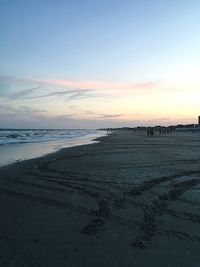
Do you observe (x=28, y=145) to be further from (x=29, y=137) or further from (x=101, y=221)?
(x=101, y=221)

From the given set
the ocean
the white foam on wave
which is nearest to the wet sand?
the ocean

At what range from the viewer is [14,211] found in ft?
26.9

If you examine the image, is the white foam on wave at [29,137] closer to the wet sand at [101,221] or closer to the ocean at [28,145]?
the ocean at [28,145]

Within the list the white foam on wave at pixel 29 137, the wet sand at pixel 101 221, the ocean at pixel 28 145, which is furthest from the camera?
the white foam on wave at pixel 29 137

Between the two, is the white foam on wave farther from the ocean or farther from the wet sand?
the wet sand

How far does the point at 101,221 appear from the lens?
23.9ft

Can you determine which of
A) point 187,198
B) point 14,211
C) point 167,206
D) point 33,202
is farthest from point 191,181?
point 14,211

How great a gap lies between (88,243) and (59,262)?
33.3 inches

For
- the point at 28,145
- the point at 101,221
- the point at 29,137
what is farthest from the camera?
the point at 29,137

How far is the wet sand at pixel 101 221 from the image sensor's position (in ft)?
17.9

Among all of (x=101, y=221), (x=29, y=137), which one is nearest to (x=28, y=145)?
(x=29, y=137)

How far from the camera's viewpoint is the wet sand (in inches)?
215

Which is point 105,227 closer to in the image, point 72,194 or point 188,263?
point 188,263

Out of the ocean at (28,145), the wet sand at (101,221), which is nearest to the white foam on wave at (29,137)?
the ocean at (28,145)
